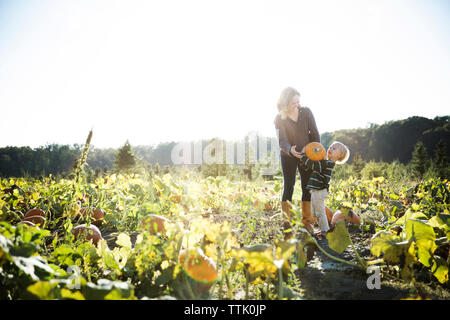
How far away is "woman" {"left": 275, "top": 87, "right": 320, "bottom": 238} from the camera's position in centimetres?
274

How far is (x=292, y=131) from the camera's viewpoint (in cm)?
281

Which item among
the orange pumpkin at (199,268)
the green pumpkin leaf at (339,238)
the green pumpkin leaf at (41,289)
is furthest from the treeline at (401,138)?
the green pumpkin leaf at (41,289)

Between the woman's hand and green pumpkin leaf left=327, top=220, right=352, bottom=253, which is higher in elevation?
the woman's hand

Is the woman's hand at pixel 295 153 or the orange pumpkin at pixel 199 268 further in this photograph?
the woman's hand at pixel 295 153

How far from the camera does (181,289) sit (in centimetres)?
102

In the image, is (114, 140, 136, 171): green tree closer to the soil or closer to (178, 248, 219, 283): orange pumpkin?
the soil

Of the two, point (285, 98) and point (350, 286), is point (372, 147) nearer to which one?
point (285, 98)

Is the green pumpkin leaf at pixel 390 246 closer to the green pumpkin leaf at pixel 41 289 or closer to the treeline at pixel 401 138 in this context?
the green pumpkin leaf at pixel 41 289

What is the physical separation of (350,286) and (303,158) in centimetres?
140

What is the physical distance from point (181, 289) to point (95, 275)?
58 cm

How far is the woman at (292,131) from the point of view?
8.98ft

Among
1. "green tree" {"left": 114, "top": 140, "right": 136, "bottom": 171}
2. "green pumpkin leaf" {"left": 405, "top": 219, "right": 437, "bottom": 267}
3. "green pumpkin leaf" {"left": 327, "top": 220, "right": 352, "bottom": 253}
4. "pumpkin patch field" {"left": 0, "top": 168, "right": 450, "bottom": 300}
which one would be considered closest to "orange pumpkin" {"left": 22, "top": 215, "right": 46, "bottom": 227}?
"pumpkin patch field" {"left": 0, "top": 168, "right": 450, "bottom": 300}

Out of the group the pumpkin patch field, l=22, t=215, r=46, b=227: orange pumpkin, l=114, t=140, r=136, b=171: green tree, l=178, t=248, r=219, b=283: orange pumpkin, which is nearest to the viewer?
the pumpkin patch field
